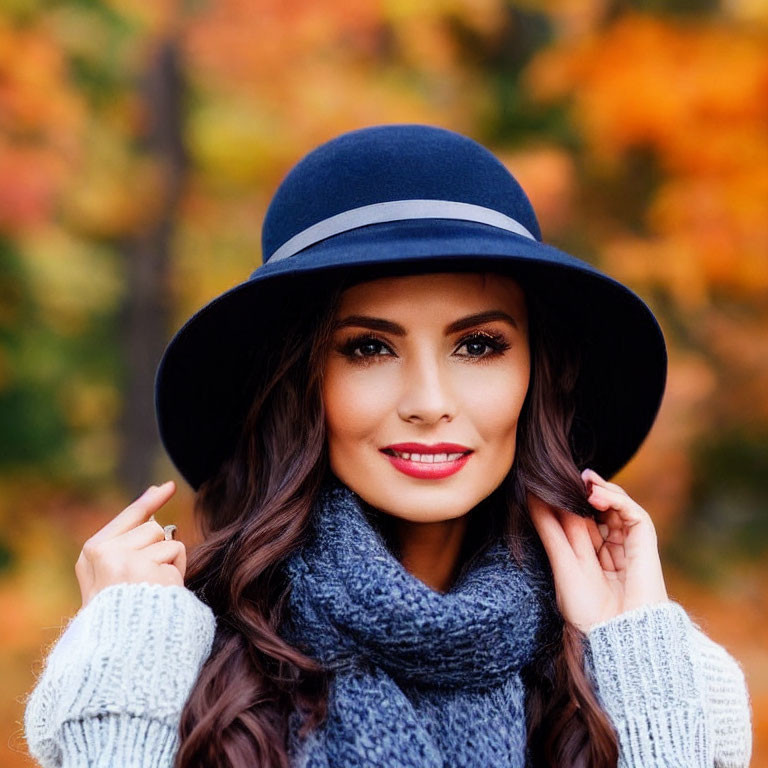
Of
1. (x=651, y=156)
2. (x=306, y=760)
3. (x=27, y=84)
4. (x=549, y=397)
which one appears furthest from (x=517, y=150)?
(x=306, y=760)

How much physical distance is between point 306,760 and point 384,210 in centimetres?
104

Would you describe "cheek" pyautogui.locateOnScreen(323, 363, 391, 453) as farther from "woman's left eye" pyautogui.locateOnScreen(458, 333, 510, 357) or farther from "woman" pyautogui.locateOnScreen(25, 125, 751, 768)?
"woman's left eye" pyautogui.locateOnScreen(458, 333, 510, 357)

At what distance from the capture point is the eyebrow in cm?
197

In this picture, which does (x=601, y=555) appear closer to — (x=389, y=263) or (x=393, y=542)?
(x=393, y=542)

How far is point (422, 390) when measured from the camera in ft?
6.35

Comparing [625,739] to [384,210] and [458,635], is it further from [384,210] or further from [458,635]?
[384,210]

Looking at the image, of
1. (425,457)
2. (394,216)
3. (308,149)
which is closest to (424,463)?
(425,457)

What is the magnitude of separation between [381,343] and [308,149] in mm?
2901

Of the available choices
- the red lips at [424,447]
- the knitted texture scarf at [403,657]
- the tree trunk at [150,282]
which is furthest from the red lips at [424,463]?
Answer: the tree trunk at [150,282]

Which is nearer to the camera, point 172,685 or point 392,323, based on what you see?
point 172,685

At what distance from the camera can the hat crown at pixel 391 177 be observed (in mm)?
1989

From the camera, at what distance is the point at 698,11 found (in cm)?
438

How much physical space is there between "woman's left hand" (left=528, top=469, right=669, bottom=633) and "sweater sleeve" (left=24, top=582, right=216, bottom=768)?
29.8 inches

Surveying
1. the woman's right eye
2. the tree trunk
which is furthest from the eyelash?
the tree trunk
